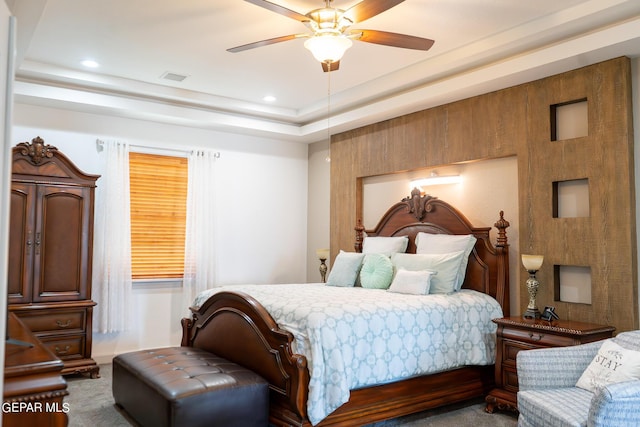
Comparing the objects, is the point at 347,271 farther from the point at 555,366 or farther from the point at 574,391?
the point at 574,391

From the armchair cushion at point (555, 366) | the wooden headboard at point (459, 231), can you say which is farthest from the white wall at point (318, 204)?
the armchair cushion at point (555, 366)

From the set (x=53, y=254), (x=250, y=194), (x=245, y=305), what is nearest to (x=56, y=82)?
(x=53, y=254)

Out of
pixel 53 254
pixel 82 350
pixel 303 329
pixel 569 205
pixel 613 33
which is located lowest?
pixel 82 350

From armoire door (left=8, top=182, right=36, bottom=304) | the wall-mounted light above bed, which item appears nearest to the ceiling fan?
the wall-mounted light above bed

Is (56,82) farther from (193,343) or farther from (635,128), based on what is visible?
(635,128)

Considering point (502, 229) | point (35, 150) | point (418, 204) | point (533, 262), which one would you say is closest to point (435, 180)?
point (418, 204)

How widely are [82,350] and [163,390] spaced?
7.33ft

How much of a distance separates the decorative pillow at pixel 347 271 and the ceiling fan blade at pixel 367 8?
2547 mm

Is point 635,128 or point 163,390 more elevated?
point 635,128

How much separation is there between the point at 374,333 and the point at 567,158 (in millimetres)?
2083

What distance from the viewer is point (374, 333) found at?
11.2ft

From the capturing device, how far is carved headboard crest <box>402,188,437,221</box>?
5.09 m

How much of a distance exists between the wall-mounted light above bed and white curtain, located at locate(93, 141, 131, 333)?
314 centimetres

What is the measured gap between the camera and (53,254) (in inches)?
186
